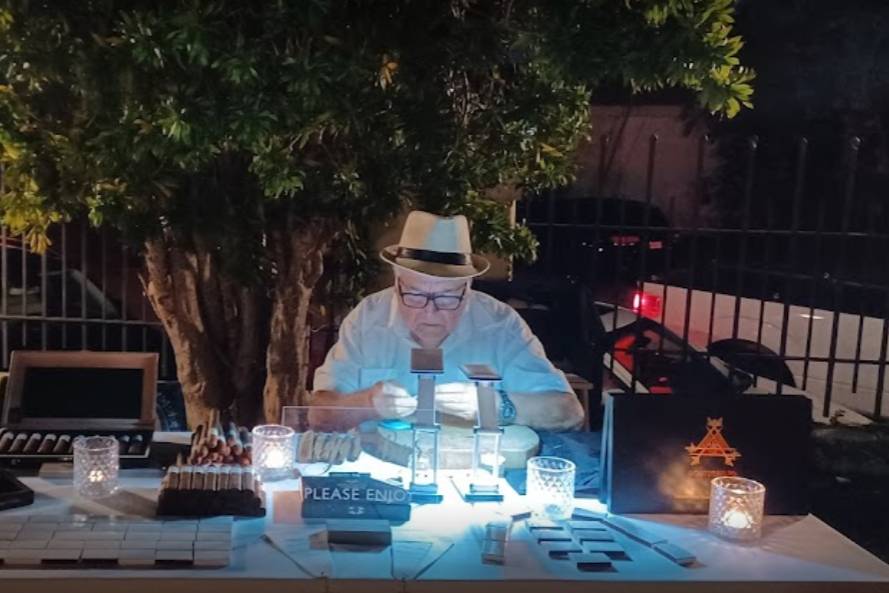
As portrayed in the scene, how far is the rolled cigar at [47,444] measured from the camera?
2.42m

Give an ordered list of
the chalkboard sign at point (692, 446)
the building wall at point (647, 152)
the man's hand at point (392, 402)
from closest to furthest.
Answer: the chalkboard sign at point (692, 446)
the man's hand at point (392, 402)
the building wall at point (647, 152)

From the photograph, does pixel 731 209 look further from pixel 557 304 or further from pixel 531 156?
pixel 531 156

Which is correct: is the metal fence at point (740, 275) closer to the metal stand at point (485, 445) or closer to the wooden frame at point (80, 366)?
the metal stand at point (485, 445)

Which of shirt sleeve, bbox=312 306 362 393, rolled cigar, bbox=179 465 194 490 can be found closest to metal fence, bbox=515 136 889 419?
shirt sleeve, bbox=312 306 362 393

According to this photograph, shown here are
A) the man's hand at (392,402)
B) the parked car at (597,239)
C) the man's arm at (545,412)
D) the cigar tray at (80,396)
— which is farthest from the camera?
the parked car at (597,239)

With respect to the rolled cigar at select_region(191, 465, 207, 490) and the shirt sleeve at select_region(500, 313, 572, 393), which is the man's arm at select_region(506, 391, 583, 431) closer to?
the shirt sleeve at select_region(500, 313, 572, 393)

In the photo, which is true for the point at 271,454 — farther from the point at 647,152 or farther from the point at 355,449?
the point at 647,152

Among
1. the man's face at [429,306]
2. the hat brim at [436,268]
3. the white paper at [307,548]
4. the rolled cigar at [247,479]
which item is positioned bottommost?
the white paper at [307,548]

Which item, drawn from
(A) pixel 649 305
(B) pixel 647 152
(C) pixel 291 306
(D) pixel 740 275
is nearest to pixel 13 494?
(C) pixel 291 306

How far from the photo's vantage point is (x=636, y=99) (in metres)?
9.16

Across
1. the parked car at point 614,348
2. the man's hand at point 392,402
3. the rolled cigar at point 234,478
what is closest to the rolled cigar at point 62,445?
the rolled cigar at point 234,478

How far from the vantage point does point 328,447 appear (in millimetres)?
2514

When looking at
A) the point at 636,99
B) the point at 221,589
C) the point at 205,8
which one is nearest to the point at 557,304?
the point at 205,8

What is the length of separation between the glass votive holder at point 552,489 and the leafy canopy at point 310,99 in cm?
118
